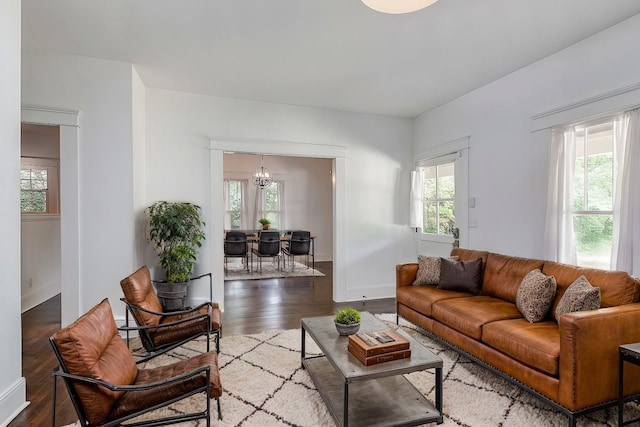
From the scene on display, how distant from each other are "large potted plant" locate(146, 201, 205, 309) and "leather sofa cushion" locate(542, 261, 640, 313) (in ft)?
11.9

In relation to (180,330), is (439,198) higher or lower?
higher

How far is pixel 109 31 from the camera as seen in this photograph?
2957 mm

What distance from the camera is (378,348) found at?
206cm

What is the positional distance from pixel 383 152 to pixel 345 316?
3.48 m

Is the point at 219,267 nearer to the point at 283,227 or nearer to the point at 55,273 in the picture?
the point at 55,273

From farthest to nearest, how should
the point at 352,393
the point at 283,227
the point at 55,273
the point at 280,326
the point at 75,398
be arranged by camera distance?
the point at 283,227 → the point at 55,273 → the point at 280,326 → the point at 352,393 → the point at 75,398

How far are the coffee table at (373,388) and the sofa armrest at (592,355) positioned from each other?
691 mm

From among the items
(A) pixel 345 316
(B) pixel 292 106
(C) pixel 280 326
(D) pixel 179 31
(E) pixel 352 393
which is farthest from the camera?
(B) pixel 292 106

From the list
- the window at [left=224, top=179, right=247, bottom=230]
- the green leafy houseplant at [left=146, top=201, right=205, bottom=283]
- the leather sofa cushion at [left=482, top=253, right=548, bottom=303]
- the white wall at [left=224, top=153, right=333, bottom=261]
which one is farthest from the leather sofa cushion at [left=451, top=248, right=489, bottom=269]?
the window at [left=224, top=179, right=247, bottom=230]

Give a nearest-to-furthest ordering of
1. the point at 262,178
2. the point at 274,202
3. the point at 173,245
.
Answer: the point at 173,245 → the point at 262,178 → the point at 274,202

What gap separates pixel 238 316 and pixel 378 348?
2.64 meters

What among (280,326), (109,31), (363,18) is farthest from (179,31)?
(280,326)

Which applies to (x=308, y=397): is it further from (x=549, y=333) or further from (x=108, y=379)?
(x=549, y=333)

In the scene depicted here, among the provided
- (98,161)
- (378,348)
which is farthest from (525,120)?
(98,161)
